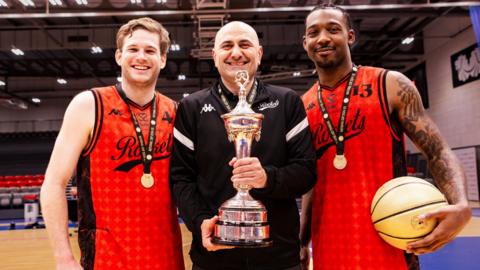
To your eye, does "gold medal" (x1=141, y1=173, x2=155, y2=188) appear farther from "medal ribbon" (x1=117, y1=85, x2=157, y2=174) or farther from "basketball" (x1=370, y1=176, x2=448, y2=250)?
"basketball" (x1=370, y1=176, x2=448, y2=250)

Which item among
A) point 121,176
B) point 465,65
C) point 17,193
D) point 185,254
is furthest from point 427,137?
point 17,193

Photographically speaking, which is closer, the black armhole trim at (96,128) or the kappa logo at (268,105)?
the kappa logo at (268,105)

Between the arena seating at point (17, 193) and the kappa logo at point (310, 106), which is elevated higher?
the kappa logo at point (310, 106)

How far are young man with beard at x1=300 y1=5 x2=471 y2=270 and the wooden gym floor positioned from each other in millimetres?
3759

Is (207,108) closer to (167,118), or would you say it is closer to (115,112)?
(167,118)

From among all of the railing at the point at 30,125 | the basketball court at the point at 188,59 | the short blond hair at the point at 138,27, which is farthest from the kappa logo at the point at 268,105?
the railing at the point at 30,125

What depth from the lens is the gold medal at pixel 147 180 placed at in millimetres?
2463

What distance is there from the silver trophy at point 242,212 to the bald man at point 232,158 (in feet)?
0.38

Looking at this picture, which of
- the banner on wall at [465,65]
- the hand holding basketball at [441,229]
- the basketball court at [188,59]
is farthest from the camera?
the banner on wall at [465,65]

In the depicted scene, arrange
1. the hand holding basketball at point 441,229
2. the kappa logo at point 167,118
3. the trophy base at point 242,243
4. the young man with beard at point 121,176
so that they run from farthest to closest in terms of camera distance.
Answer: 1. the kappa logo at point 167,118
2. the young man with beard at point 121,176
3. the hand holding basketball at point 441,229
4. the trophy base at point 242,243

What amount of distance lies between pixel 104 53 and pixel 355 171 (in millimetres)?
20090

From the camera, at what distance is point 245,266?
2111 millimetres

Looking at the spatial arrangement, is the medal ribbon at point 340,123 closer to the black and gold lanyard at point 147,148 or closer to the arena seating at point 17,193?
the black and gold lanyard at point 147,148

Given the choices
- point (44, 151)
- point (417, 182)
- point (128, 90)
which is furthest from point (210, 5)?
point (44, 151)
